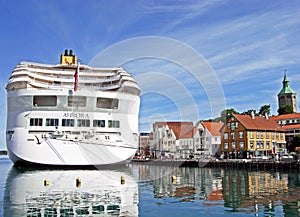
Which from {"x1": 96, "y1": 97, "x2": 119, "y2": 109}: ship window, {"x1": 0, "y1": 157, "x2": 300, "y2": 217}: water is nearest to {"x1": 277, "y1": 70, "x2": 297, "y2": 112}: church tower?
{"x1": 96, "y1": 97, "x2": 119, "y2": 109}: ship window

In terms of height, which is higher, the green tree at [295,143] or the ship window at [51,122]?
the ship window at [51,122]

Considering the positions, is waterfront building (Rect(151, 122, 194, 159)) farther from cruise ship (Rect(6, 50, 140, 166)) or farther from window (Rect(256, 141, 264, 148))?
cruise ship (Rect(6, 50, 140, 166))

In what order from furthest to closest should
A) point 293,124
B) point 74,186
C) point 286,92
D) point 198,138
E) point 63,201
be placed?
point 286,92, point 293,124, point 198,138, point 74,186, point 63,201

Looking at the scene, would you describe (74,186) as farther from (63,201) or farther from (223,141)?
(223,141)

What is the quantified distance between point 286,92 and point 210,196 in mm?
126375

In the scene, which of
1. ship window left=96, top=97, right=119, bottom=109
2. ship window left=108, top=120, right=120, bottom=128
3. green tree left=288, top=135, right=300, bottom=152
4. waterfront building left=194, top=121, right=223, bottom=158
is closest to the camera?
ship window left=108, top=120, right=120, bottom=128

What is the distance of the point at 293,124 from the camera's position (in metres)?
90.1

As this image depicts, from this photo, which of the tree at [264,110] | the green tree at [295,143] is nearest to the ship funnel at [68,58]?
the green tree at [295,143]

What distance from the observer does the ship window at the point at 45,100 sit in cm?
3719

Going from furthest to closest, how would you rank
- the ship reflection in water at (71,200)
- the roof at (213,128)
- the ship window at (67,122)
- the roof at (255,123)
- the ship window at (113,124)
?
the roof at (213,128) < the roof at (255,123) < the ship window at (113,124) < the ship window at (67,122) < the ship reflection in water at (71,200)

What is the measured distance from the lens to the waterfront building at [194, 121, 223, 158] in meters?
73.8

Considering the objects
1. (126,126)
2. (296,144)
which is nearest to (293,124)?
(296,144)

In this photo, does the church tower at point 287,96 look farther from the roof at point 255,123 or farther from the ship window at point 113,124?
the ship window at point 113,124

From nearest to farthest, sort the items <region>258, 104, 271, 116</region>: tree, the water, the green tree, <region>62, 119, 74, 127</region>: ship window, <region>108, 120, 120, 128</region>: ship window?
the water, <region>62, 119, 74, 127</region>: ship window, <region>108, 120, 120, 128</region>: ship window, the green tree, <region>258, 104, 271, 116</region>: tree
